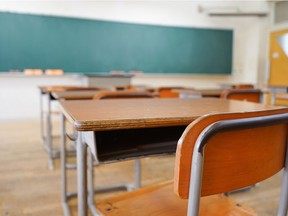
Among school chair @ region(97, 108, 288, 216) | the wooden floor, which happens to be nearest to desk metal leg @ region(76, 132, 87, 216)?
school chair @ region(97, 108, 288, 216)

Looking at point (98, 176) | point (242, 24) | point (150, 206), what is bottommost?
point (98, 176)

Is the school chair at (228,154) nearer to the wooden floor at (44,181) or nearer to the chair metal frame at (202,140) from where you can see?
the chair metal frame at (202,140)

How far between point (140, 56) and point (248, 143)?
5450 millimetres

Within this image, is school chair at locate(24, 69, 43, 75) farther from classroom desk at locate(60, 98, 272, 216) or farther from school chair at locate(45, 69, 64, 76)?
classroom desk at locate(60, 98, 272, 216)

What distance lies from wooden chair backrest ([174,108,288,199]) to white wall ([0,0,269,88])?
5.35 meters

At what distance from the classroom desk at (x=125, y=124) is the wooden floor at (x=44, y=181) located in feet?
2.44

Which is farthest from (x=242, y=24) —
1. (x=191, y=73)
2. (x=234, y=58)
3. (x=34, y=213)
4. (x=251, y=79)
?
(x=34, y=213)

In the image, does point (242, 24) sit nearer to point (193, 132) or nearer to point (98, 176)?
point (98, 176)

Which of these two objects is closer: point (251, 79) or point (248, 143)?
point (248, 143)

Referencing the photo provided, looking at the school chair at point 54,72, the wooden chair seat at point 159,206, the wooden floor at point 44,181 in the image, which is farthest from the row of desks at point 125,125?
the school chair at point 54,72

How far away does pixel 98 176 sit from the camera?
7.65 feet

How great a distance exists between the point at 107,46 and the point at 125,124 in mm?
5137

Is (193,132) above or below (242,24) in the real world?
below

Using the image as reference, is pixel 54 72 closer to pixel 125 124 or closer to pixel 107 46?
pixel 107 46
